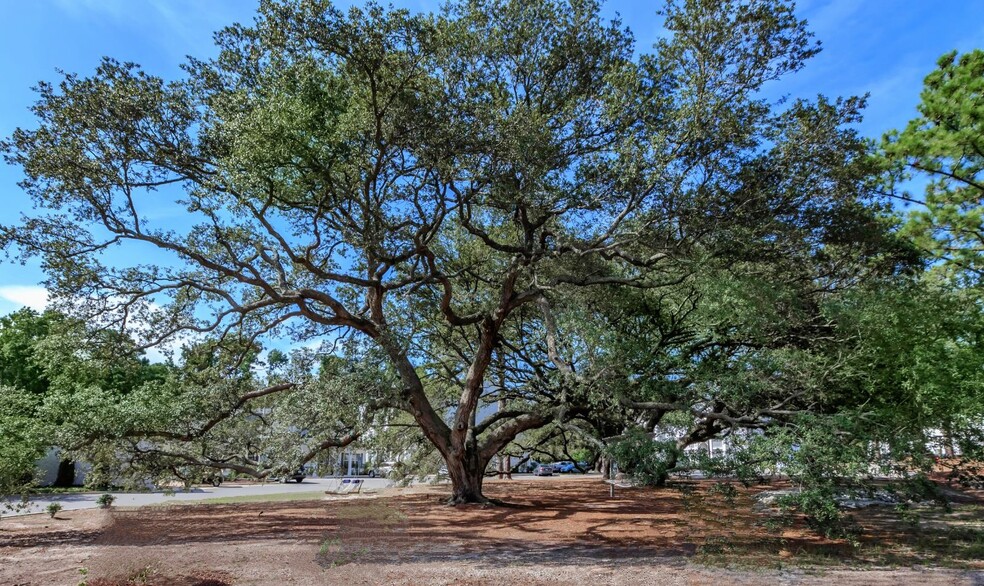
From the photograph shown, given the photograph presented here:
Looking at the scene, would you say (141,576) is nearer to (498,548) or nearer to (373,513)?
(498,548)

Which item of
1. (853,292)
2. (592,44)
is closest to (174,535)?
(592,44)

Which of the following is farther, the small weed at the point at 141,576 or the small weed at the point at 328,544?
the small weed at the point at 328,544

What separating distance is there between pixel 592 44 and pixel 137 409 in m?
11.3

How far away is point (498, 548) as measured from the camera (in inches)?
338

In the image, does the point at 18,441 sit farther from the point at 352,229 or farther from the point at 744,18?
the point at 744,18

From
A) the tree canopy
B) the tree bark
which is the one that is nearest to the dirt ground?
the tree bark

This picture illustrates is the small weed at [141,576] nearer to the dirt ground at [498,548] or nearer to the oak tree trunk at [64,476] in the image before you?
the dirt ground at [498,548]

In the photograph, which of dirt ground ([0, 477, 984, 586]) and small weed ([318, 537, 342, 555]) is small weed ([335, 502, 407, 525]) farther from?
small weed ([318, 537, 342, 555])

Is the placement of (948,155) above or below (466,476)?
above

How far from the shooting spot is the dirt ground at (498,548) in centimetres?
666

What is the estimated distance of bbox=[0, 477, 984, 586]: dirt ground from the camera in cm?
666

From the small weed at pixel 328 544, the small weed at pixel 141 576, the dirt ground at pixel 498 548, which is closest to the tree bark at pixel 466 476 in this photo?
the dirt ground at pixel 498 548

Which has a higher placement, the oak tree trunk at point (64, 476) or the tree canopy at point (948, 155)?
the tree canopy at point (948, 155)

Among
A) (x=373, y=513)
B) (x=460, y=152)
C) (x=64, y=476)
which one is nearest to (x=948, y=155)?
(x=460, y=152)
